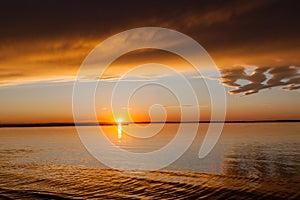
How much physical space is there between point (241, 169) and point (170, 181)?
8926mm

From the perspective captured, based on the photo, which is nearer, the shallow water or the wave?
the wave

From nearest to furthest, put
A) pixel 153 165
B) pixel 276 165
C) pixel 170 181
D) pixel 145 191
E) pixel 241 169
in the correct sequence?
pixel 145 191
pixel 170 181
pixel 241 169
pixel 276 165
pixel 153 165

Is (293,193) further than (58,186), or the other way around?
(58,186)

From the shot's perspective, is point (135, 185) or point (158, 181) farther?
point (158, 181)

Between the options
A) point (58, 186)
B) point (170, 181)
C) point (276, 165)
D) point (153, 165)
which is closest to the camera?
point (58, 186)

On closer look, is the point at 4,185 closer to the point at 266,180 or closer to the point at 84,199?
the point at 84,199

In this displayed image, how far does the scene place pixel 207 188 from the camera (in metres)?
20.4

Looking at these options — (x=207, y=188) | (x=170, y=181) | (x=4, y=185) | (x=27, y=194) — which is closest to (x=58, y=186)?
(x=27, y=194)

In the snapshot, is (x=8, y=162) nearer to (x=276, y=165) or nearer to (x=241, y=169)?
(x=241, y=169)

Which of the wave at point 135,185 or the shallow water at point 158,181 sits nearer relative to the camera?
the wave at point 135,185

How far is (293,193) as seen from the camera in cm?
1864

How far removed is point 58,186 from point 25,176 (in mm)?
5585

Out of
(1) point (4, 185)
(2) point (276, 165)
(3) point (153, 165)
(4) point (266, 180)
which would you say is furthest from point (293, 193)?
(1) point (4, 185)

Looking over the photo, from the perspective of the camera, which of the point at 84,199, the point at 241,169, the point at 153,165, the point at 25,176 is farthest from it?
the point at 153,165
